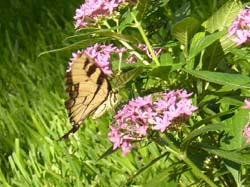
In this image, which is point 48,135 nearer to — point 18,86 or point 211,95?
point 18,86

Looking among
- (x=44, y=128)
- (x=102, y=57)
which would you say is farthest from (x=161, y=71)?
(x=44, y=128)

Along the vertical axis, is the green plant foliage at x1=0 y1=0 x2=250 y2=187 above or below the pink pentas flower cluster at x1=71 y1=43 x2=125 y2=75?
below

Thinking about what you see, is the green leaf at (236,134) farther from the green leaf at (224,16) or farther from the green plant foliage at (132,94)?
the green leaf at (224,16)

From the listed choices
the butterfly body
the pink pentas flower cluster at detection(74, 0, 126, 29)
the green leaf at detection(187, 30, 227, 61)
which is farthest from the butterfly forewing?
the green leaf at detection(187, 30, 227, 61)

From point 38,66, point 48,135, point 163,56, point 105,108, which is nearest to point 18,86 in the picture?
point 38,66

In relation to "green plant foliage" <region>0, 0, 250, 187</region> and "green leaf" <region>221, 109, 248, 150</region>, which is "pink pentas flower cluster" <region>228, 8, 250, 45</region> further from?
"green leaf" <region>221, 109, 248, 150</region>

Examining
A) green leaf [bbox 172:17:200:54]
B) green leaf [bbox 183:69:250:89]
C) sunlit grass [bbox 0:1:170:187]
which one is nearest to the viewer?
green leaf [bbox 183:69:250:89]

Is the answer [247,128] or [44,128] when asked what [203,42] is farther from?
[44,128]

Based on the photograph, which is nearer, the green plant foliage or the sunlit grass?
the green plant foliage
